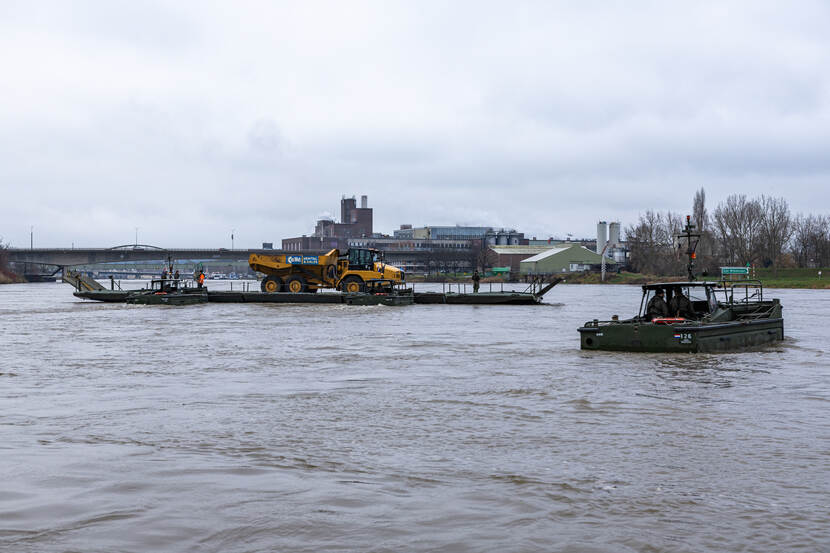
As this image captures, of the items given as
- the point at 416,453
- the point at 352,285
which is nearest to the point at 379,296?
the point at 352,285

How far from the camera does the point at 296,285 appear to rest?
55188 mm

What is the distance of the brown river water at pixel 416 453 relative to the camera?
700 cm

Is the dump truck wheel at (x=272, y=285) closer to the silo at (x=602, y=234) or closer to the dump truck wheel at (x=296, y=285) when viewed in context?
the dump truck wheel at (x=296, y=285)

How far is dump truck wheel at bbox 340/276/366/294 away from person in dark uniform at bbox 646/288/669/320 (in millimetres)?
30246

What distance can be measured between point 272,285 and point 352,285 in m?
7.05

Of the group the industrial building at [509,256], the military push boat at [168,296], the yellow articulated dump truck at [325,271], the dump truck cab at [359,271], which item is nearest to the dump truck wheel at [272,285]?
the yellow articulated dump truck at [325,271]

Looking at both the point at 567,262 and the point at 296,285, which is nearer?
the point at 296,285

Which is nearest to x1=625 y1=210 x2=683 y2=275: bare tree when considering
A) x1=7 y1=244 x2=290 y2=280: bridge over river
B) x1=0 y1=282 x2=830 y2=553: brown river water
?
x1=7 y1=244 x2=290 y2=280: bridge over river

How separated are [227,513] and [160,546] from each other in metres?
0.94

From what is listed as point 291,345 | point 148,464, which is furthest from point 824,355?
point 148,464

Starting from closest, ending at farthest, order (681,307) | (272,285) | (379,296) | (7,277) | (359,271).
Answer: (681,307), (379,296), (359,271), (272,285), (7,277)

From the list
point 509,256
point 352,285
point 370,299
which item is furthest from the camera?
point 509,256

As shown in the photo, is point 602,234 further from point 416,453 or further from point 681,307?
point 416,453

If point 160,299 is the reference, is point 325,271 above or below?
above
